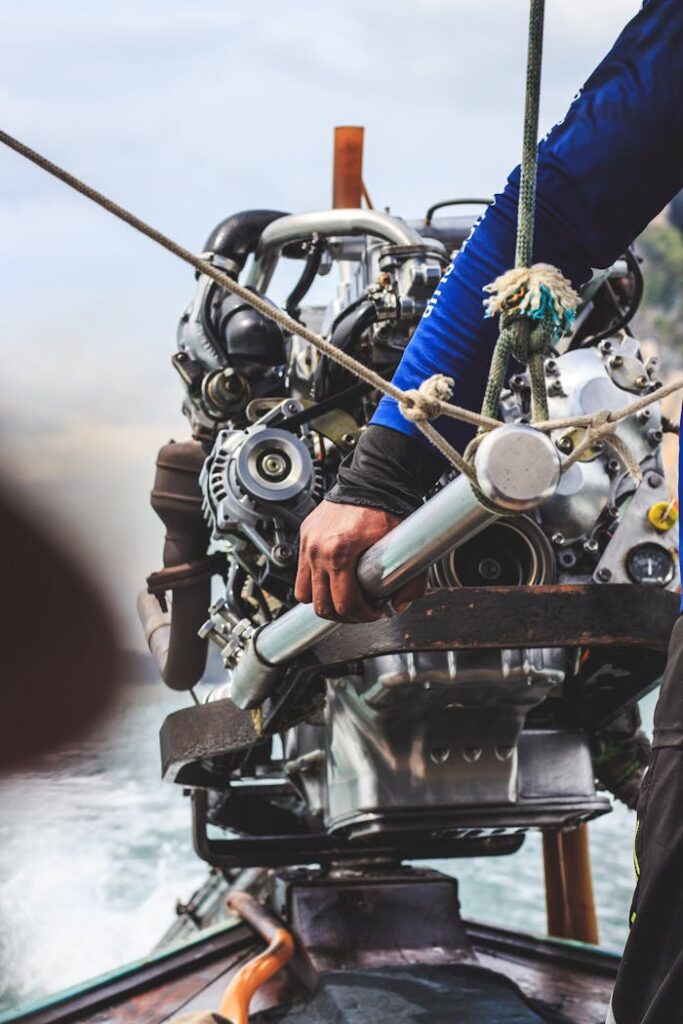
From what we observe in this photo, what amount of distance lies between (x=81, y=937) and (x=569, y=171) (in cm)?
463

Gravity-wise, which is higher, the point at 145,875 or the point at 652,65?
the point at 652,65

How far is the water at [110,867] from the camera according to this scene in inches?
200

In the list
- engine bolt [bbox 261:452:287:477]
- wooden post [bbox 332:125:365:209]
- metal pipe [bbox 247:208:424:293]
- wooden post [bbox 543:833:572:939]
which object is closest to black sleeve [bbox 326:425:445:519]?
engine bolt [bbox 261:452:287:477]

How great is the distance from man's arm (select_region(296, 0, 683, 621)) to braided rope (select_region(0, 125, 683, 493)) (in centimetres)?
20

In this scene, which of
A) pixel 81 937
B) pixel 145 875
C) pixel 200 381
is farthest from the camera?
pixel 145 875

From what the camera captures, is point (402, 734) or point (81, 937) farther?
point (81, 937)

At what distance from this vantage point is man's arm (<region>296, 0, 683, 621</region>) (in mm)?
1470

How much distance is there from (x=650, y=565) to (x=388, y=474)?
1118mm

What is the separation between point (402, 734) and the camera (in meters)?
2.51

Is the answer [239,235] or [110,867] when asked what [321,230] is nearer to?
[239,235]

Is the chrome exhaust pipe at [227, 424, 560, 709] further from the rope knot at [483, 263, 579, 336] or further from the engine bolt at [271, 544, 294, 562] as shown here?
the engine bolt at [271, 544, 294, 562]

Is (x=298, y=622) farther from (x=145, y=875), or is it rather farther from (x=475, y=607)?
(x=145, y=875)

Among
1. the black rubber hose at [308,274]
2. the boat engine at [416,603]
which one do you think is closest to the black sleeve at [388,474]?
the boat engine at [416,603]

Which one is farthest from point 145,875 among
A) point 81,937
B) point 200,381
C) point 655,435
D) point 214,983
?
point 655,435
